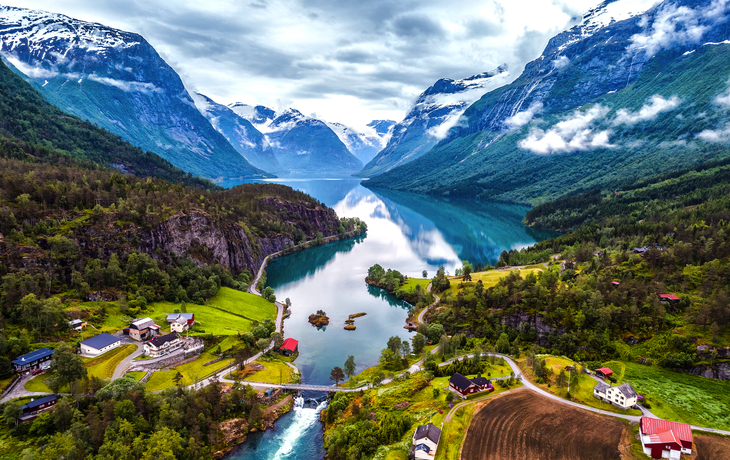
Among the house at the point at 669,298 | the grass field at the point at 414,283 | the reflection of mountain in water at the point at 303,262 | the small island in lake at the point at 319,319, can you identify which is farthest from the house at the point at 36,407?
the house at the point at 669,298

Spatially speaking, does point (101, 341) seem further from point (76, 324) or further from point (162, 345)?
point (162, 345)

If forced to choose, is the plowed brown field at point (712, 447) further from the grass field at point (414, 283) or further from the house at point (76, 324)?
the house at point (76, 324)

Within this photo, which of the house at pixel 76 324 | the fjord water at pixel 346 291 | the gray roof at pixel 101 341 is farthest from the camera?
the house at pixel 76 324

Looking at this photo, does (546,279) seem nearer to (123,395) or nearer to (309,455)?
(309,455)

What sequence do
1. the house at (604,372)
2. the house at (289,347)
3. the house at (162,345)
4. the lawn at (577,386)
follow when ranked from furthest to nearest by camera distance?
the house at (289,347), the house at (162,345), the house at (604,372), the lawn at (577,386)

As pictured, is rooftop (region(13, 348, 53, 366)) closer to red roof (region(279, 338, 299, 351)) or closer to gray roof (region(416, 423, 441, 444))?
red roof (region(279, 338, 299, 351))

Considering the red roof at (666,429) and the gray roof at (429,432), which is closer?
the red roof at (666,429)

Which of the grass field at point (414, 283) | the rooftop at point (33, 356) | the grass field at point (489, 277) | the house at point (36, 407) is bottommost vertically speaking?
the house at point (36, 407)
